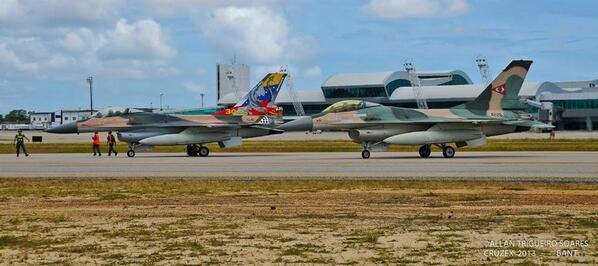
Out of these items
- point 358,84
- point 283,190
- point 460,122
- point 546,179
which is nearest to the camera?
point 283,190

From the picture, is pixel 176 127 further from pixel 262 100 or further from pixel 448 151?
pixel 448 151

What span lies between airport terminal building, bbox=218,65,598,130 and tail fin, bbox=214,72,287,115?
68304 mm

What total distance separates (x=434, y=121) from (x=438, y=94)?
99.9 meters

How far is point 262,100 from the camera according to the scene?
4741cm

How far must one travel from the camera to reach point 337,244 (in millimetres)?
11617

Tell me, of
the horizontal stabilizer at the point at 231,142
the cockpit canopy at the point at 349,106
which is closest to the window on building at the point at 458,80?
the horizontal stabilizer at the point at 231,142

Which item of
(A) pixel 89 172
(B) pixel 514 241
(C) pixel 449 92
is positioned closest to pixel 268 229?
(B) pixel 514 241

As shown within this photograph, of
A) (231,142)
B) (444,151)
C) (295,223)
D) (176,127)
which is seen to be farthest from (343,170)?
(176,127)

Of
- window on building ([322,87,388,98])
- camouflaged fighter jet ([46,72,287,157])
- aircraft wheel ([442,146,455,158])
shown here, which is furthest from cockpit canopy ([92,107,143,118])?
window on building ([322,87,388,98])

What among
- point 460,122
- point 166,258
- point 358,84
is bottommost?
point 166,258

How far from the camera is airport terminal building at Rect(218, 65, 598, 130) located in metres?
126

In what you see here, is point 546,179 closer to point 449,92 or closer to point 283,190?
point 283,190

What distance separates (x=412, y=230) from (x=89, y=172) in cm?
1843

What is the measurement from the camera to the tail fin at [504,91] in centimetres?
3912
